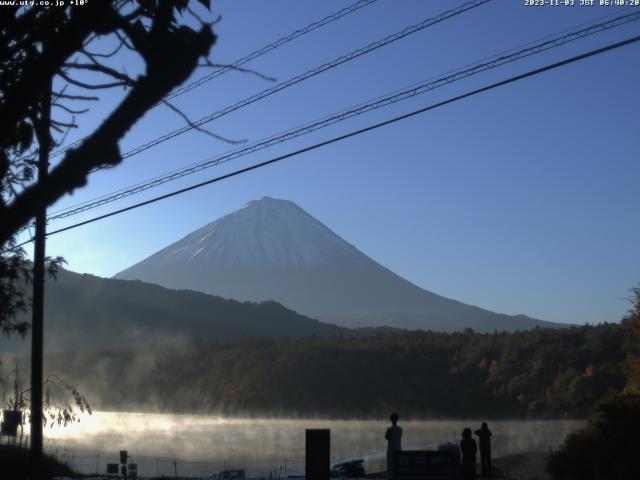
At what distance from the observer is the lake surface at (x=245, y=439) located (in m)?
77.6

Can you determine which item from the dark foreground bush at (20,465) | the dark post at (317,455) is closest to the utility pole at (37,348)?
the dark foreground bush at (20,465)

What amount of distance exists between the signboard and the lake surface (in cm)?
5217

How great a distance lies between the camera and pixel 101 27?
242 inches

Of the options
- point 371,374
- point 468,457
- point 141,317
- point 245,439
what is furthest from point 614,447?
point 141,317

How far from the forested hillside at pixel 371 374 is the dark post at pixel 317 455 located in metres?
62.7

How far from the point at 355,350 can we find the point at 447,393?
2455 cm

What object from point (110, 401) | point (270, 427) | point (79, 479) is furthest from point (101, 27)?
point (110, 401)

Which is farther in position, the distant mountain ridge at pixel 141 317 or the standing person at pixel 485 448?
the distant mountain ridge at pixel 141 317

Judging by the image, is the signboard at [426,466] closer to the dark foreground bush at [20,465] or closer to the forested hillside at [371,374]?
the dark foreground bush at [20,465]

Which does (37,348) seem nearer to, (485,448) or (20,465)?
(20,465)

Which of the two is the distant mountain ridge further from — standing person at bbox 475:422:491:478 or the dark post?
the dark post

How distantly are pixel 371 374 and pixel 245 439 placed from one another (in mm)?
18593

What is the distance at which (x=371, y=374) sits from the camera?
120688 millimetres

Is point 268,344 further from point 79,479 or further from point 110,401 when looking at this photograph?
point 79,479
